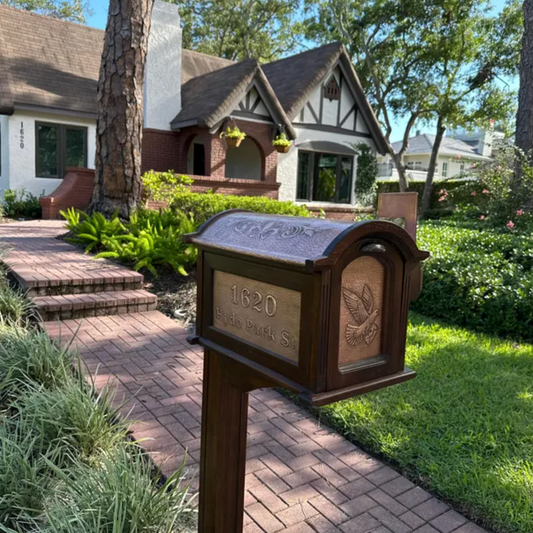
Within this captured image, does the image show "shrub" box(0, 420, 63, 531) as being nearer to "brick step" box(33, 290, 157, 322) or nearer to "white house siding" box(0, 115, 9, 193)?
"brick step" box(33, 290, 157, 322)

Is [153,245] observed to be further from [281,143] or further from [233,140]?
[281,143]

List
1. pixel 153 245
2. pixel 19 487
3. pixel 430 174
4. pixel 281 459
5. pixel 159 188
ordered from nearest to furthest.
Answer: pixel 19 487 < pixel 281 459 < pixel 153 245 < pixel 159 188 < pixel 430 174

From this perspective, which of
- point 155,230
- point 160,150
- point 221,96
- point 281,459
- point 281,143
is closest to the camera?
point 281,459

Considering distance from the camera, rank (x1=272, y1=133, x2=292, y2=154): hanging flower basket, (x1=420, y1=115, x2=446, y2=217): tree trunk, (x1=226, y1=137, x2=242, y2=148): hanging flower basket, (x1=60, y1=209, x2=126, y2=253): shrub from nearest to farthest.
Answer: (x1=60, y1=209, x2=126, y2=253): shrub, (x1=226, y1=137, x2=242, y2=148): hanging flower basket, (x1=272, y1=133, x2=292, y2=154): hanging flower basket, (x1=420, y1=115, x2=446, y2=217): tree trunk

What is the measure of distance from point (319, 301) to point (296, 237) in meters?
0.26

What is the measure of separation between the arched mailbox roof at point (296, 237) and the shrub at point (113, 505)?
1.05 m

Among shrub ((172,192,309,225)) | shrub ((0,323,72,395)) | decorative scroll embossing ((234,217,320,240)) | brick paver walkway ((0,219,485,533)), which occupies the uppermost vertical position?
decorative scroll embossing ((234,217,320,240))

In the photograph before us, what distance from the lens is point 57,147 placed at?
49.8 ft

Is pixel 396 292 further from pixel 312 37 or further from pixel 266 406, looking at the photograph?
pixel 312 37

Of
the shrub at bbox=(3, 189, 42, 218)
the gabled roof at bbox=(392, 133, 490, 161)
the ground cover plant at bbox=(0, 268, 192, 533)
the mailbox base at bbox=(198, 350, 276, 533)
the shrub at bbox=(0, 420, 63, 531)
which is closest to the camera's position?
the mailbox base at bbox=(198, 350, 276, 533)

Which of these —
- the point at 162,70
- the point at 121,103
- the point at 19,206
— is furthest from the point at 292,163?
the point at 121,103

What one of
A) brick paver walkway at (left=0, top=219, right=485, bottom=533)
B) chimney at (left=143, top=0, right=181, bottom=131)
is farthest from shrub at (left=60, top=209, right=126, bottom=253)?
chimney at (left=143, top=0, right=181, bottom=131)

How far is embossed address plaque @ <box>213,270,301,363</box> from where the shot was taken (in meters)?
1.53

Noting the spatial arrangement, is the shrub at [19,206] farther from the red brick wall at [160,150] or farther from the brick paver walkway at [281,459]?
the brick paver walkway at [281,459]
